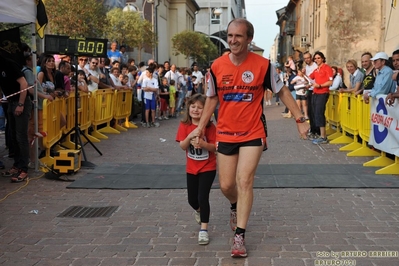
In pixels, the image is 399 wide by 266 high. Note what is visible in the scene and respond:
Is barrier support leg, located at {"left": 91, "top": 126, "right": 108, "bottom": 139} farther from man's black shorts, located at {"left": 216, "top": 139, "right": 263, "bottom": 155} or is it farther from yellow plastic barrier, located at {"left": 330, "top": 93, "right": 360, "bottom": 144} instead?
man's black shorts, located at {"left": 216, "top": 139, "right": 263, "bottom": 155}

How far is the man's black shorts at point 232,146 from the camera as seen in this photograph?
5.47 meters

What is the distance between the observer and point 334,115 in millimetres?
15750

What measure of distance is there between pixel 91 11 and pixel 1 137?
48.0ft

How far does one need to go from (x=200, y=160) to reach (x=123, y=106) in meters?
12.7

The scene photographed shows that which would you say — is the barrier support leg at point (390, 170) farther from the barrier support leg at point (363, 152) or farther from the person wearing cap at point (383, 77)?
the barrier support leg at point (363, 152)

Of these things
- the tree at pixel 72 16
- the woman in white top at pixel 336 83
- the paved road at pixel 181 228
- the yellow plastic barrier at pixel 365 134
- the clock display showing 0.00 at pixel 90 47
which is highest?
the tree at pixel 72 16

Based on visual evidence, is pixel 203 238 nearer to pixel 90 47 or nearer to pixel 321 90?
pixel 90 47

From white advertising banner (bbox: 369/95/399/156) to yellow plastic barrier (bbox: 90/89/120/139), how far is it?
6.83 meters

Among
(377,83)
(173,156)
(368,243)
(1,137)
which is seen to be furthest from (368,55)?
(1,137)

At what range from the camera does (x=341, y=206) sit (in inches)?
294

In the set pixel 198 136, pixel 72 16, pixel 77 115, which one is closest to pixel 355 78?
pixel 77 115

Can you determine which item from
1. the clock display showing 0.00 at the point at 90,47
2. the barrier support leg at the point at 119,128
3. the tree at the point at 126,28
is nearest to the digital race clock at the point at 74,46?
the clock display showing 0.00 at the point at 90,47

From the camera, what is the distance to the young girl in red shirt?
594cm

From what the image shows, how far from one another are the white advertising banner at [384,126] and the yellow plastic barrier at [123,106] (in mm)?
8335
